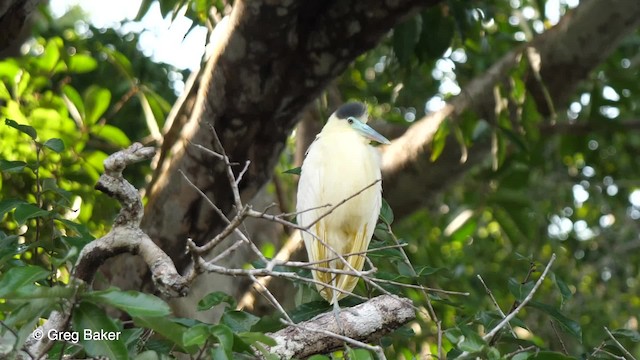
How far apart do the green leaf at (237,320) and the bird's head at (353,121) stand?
2.42 ft

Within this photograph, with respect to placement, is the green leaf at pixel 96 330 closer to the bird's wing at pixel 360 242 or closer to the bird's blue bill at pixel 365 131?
the bird's wing at pixel 360 242

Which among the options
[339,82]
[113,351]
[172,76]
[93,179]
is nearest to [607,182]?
[339,82]

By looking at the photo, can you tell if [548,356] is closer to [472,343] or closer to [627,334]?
[472,343]

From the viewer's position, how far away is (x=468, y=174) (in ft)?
13.2

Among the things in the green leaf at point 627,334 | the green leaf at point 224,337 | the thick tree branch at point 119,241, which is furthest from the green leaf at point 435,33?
the green leaf at point 224,337

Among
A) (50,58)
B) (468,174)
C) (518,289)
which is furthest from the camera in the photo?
(468,174)

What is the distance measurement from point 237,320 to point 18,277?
41 cm

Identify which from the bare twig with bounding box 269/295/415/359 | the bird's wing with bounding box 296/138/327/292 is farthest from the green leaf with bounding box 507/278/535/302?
the bird's wing with bounding box 296/138/327/292

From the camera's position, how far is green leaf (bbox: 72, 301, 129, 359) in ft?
4.43

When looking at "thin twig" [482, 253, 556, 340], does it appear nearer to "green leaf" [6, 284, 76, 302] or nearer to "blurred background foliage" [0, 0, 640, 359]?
"blurred background foliage" [0, 0, 640, 359]

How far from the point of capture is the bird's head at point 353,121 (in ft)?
7.48

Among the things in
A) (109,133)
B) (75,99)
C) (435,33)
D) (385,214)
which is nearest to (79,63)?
(75,99)

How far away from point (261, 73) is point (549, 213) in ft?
8.35

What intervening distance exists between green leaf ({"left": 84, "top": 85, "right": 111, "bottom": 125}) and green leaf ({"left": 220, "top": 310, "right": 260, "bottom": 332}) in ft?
4.89
